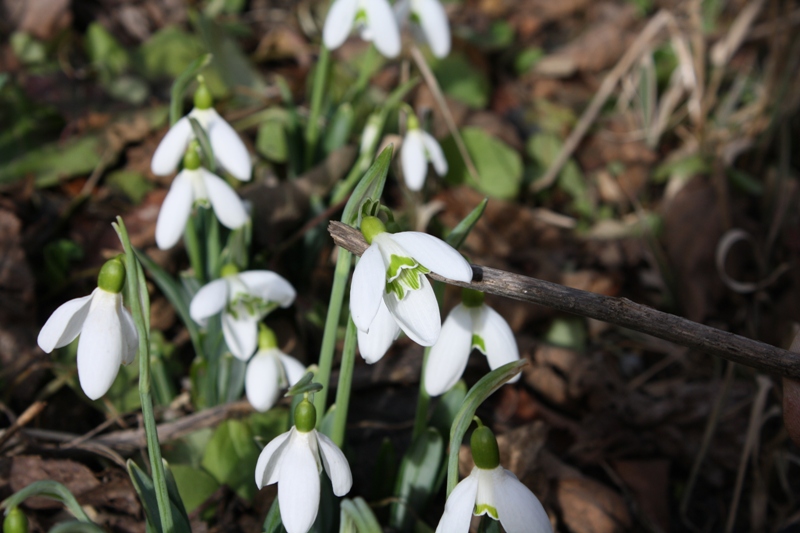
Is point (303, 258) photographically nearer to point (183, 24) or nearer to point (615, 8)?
point (183, 24)

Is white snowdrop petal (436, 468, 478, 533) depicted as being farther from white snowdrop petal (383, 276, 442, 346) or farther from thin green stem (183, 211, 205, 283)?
thin green stem (183, 211, 205, 283)

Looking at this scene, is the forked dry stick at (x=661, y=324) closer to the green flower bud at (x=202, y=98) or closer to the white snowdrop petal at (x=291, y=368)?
the white snowdrop petal at (x=291, y=368)

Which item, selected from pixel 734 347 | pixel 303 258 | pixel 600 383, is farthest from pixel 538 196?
pixel 734 347

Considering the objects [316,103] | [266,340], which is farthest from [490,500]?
[316,103]

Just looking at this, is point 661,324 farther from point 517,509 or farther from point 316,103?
point 316,103

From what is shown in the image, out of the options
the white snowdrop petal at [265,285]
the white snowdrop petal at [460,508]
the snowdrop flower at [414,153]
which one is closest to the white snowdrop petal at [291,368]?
the white snowdrop petal at [265,285]
